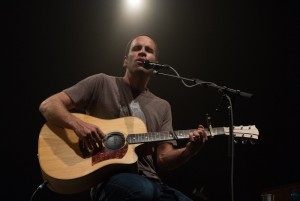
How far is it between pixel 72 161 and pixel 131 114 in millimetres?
592

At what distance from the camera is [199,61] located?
3848 millimetres

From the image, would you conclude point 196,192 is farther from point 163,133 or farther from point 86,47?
point 86,47

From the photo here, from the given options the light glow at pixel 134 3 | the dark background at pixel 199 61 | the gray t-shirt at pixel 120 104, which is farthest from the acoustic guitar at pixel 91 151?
the light glow at pixel 134 3

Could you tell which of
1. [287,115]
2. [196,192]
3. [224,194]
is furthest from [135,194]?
[287,115]

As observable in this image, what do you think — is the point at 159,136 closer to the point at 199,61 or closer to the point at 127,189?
the point at 127,189

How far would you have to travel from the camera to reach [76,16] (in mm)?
3549

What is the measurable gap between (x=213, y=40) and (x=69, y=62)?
A: 152 centimetres

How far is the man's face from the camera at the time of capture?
2.88 meters

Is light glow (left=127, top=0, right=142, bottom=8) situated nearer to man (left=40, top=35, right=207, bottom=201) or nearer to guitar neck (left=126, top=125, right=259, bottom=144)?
man (left=40, top=35, right=207, bottom=201)

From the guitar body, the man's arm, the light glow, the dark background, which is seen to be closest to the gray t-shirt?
the man's arm

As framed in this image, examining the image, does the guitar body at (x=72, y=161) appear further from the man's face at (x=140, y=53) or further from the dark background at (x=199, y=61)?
the dark background at (x=199, y=61)

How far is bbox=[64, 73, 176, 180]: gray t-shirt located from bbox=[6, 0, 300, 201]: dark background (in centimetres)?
89

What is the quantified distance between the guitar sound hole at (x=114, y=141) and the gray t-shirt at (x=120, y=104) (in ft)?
0.53

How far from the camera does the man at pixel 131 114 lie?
6.89 feet
